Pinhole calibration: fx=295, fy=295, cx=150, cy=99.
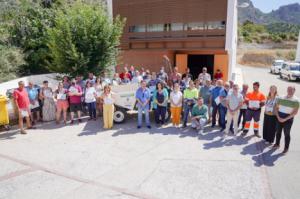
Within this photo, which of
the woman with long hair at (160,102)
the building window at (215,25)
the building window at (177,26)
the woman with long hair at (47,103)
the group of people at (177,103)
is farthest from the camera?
the building window at (177,26)

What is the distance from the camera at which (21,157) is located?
25.0 feet

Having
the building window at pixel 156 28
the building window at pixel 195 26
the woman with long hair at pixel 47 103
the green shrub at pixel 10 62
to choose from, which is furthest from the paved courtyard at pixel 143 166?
the building window at pixel 156 28

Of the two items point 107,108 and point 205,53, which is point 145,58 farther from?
point 107,108

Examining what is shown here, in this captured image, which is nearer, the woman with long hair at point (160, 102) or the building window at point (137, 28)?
the woman with long hair at point (160, 102)

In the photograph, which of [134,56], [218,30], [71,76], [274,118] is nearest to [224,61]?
[218,30]

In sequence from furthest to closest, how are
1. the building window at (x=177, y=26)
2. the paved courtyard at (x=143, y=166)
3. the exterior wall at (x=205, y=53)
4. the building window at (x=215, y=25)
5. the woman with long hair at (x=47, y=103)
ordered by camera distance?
the exterior wall at (x=205, y=53) < the building window at (x=177, y=26) < the building window at (x=215, y=25) < the woman with long hair at (x=47, y=103) < the paved courtyard at (x=143, y=166)

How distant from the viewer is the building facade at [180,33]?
60.4ft

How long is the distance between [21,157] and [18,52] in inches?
602

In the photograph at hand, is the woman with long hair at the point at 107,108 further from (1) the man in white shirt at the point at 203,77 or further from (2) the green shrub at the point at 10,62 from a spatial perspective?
(2) the green shrub at the point at 10,62

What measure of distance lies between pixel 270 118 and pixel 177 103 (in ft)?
10.1

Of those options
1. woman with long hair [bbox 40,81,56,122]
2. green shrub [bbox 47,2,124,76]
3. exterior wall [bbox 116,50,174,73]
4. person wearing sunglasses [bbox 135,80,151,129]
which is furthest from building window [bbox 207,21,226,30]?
woman with long hair [bbox 40,81,56,122]

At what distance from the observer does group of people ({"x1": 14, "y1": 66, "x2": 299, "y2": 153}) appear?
29.4 ft

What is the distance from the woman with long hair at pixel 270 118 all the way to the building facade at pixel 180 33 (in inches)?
411

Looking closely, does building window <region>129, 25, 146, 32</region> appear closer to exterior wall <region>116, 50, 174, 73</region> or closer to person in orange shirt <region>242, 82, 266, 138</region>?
exterior wall <region>116, 50, 174, 73</region>
